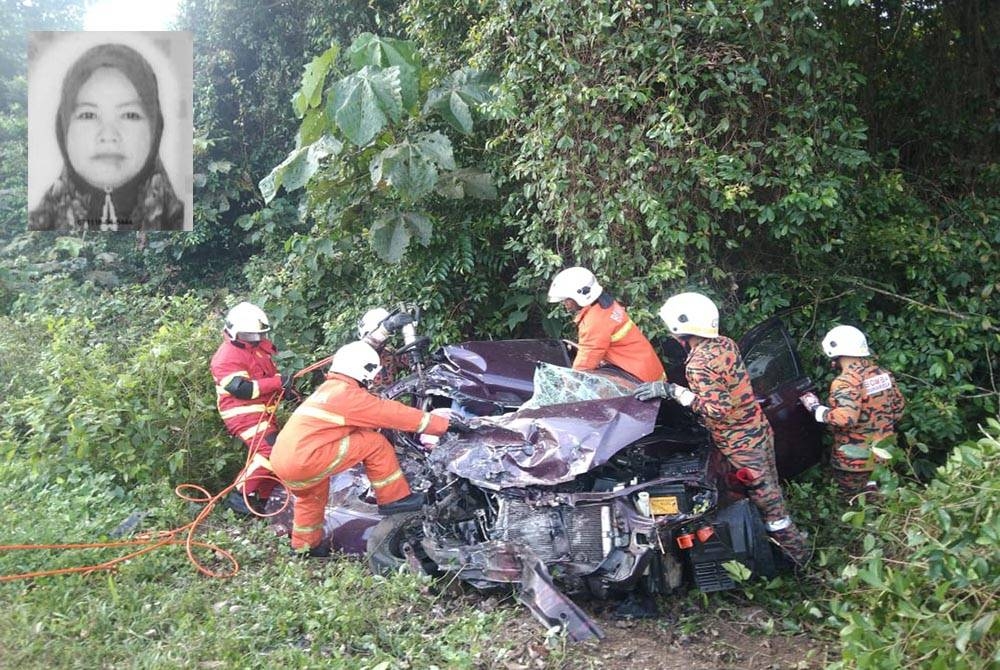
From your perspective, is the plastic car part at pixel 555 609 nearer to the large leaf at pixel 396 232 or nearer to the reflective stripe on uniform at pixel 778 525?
the reflective stripe on uniform at pixel 778 525

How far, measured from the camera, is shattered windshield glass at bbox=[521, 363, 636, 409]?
491 cm

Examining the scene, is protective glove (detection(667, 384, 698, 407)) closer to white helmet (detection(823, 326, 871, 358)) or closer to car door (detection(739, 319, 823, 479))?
car door (detection(739, 319, 823, 479))

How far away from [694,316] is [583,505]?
140 centimetres

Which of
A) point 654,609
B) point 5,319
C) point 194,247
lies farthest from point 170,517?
point 194,247

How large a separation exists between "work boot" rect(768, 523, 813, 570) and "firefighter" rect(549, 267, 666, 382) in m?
1.42

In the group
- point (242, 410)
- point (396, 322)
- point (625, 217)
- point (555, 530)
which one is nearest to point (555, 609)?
point (555, 530)

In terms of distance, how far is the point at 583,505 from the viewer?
407 centimetres

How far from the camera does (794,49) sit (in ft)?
18.0

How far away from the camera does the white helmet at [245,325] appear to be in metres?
6.26

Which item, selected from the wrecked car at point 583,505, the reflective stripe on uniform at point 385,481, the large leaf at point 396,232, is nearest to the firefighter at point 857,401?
the wrecked car at point 583,505

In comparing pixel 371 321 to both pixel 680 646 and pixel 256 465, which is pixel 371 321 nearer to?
pixel 256 465

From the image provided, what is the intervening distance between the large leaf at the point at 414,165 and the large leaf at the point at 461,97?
0.73ft

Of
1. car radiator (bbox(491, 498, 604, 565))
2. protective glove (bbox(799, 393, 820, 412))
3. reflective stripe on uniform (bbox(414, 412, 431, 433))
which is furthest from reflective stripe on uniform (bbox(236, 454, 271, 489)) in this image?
protective glove (bbox(799, 393, 820, 412))

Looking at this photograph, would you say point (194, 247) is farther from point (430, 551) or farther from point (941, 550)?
point (941, 550)
